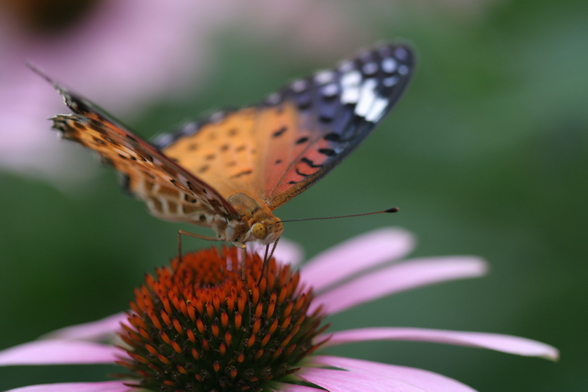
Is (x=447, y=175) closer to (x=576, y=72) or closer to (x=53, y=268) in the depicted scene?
(x=576, y=72)

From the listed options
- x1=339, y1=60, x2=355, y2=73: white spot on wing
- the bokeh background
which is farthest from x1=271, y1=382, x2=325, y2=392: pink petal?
x1=339, y1=60, x2=355, y2=73: white spot on wing

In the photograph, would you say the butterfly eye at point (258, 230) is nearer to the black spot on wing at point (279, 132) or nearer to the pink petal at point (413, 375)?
the pink petal at point (413, 375)

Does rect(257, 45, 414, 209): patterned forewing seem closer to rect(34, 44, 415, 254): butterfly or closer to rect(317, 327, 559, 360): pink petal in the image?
rect(34, 44, 415, 254): butterfly

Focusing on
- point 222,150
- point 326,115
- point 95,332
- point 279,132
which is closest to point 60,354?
point 95,332

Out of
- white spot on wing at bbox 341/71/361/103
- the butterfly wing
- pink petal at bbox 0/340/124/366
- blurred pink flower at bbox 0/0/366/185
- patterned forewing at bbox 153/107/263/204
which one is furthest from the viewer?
blurred pink flower at bbox 0/0/366/185

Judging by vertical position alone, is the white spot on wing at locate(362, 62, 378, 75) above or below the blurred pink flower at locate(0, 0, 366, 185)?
below

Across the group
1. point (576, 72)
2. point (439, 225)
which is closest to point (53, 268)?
point (439, 225)
